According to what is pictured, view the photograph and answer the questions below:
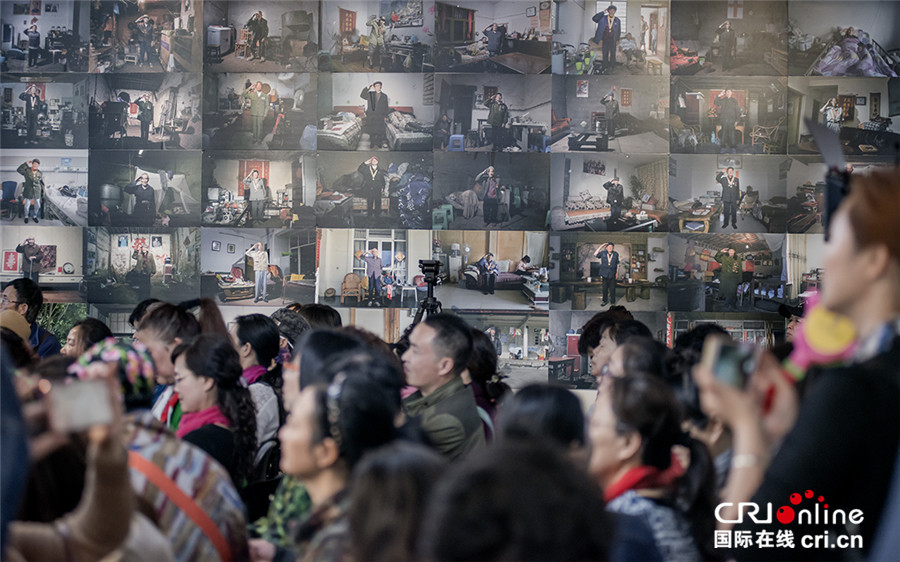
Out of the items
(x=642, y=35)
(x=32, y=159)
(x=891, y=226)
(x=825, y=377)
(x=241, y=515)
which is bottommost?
(x=241, y=515)

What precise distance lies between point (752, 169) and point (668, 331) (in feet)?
4.38

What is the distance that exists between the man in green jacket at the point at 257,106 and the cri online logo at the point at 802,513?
5.16m

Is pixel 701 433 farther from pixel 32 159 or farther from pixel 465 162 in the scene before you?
pixel 32 159

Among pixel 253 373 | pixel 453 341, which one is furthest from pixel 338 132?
pixel 453 341

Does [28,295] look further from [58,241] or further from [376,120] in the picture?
[376,120]

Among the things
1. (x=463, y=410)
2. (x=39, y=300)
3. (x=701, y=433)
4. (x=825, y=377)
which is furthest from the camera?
(x=39, y=300)

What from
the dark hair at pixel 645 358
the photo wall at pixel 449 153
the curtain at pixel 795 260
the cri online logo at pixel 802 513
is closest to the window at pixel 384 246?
the photo wall at pixel 449 153

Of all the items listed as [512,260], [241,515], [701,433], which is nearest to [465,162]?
[512,260]

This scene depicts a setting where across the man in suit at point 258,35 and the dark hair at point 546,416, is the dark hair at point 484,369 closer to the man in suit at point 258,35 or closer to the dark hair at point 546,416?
the dark hair at point 546,416

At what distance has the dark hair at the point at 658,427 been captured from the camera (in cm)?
186

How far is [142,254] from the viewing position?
6.24 meters

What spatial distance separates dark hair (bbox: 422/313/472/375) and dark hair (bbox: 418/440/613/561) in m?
2.10

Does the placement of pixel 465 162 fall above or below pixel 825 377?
above

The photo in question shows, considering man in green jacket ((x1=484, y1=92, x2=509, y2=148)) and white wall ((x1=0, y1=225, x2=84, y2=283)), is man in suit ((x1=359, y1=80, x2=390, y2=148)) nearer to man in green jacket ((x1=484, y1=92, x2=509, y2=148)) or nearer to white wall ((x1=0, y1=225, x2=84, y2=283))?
man in green jacket ((x1=484, y1=92, x2=509, y2=148))
